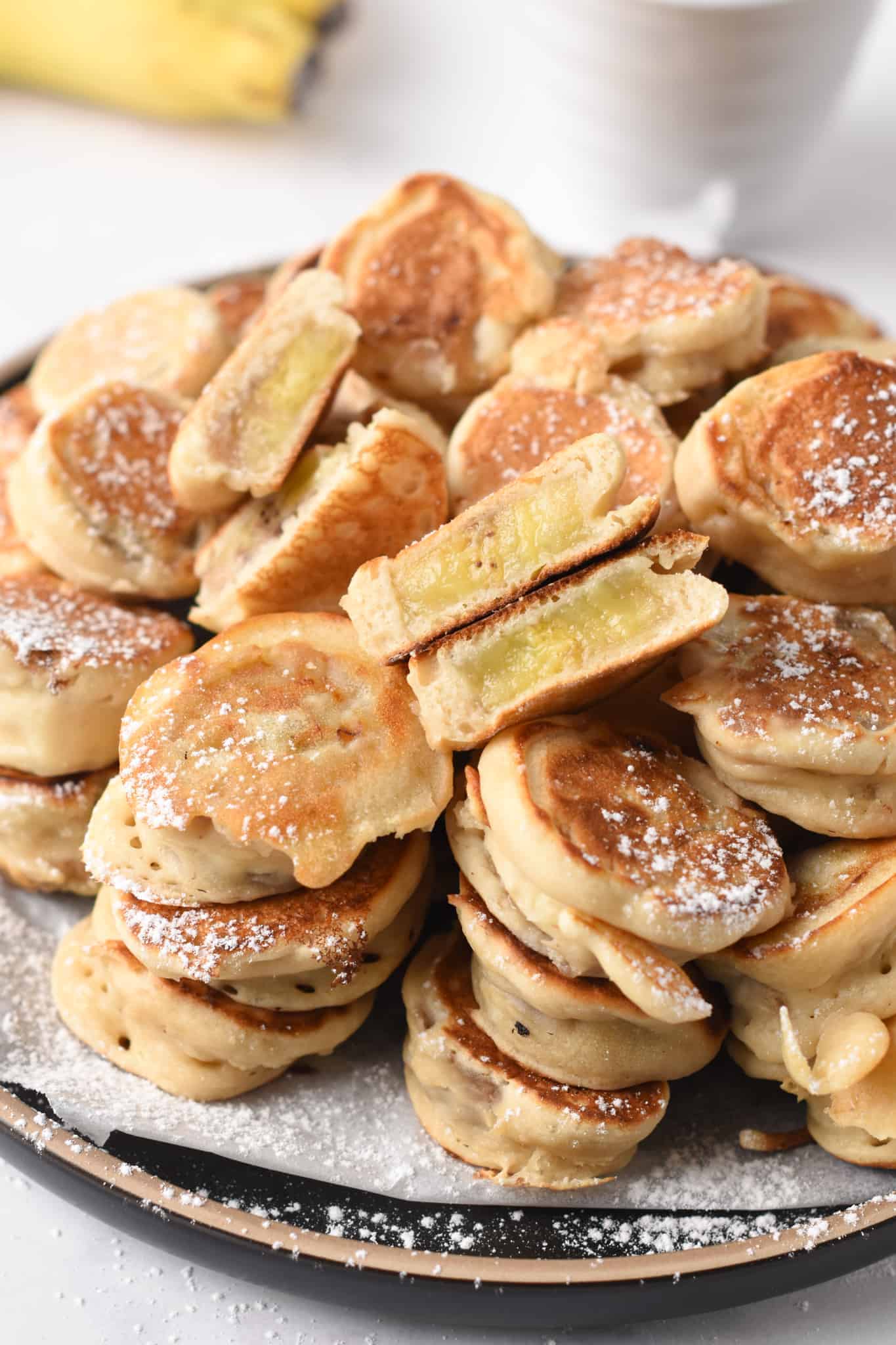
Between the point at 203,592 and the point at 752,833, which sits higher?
the point at 752,833

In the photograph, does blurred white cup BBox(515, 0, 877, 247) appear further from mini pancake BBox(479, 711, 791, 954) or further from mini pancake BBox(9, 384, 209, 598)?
mini pancake BBox(479, 711, 791, 954)

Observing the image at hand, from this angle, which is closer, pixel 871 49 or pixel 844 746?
pixel 844 746

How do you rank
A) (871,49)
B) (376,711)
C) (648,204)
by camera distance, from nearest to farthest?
(376,711), (648,204), (871,49)

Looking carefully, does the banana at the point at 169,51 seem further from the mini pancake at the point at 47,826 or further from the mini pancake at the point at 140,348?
the mini pancake at the point at 47,826

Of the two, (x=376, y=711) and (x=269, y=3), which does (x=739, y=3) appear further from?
(x=376, y=711)

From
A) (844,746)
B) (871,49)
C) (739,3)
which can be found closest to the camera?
(844,746)

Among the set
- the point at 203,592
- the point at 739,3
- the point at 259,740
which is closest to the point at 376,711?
the point at 259,740

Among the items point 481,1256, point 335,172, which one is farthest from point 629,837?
point 335,172

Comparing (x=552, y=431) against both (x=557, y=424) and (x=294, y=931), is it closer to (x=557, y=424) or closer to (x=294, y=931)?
(x=557, y=424)
